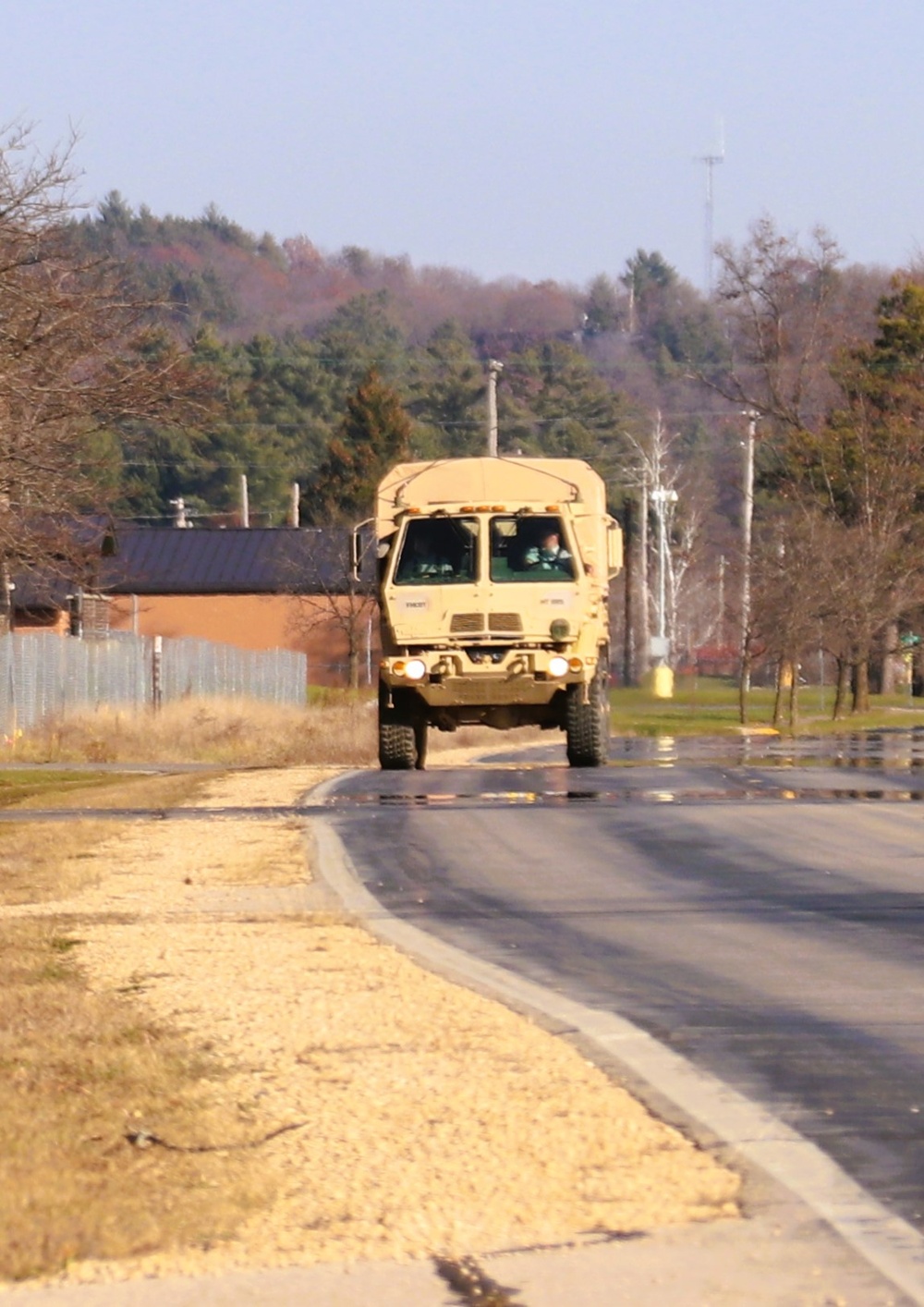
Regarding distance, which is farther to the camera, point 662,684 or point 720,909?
point 662,684

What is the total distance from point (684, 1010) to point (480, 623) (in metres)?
13.4

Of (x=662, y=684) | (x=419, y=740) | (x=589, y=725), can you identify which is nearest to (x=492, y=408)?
(x=662, y=684)

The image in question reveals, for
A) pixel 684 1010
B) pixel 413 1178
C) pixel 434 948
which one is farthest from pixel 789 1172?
pixel 434 948

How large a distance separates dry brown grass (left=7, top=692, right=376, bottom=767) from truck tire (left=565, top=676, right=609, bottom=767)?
629cm

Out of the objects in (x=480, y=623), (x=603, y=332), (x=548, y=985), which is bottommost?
(x=548, y=985)

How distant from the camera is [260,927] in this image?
11.0 meters

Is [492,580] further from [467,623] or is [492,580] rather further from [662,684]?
[662,684]

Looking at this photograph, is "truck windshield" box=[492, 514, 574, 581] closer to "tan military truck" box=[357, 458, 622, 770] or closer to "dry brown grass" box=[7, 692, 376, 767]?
"tan military truck" box=[357, 458, 622, 770]

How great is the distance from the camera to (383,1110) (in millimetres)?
6469

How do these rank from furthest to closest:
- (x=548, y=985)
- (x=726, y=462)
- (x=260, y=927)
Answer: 1. (x=726, y=462)
2. (x=260, y=927)
3. (x=548, y=985)

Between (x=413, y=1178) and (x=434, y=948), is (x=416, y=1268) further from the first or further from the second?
(x=434, y=948)

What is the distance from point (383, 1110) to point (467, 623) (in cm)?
1554

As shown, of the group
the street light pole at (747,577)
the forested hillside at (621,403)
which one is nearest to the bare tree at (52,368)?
the forested hillside at (621,403)

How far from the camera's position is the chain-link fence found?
37812 mm
